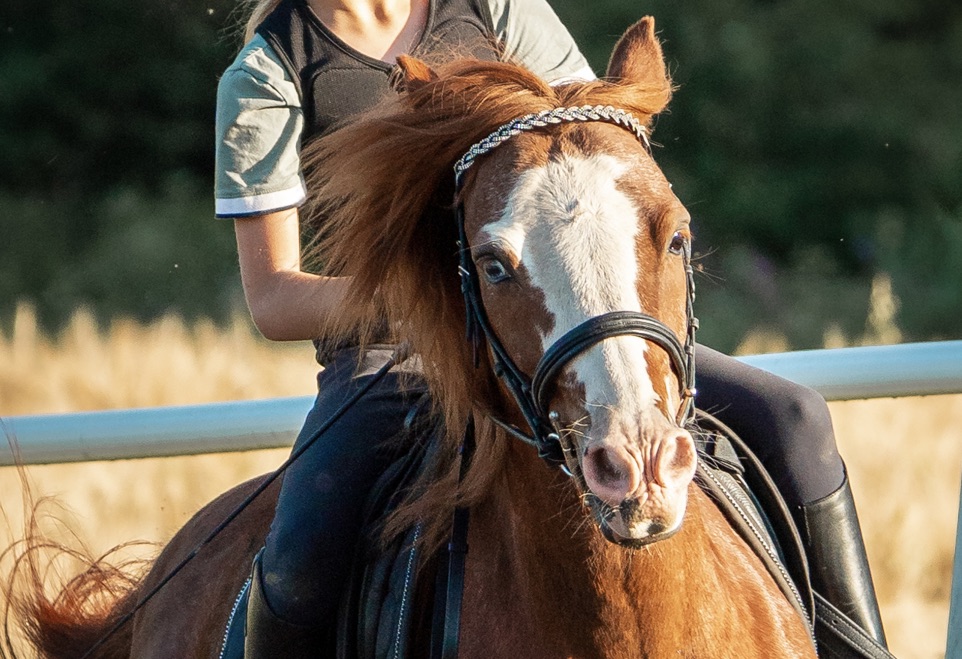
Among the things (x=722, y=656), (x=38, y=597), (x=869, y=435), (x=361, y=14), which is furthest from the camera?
(x=869, y=435)

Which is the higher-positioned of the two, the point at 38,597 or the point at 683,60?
the point at 38,597

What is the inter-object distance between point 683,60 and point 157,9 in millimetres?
7608

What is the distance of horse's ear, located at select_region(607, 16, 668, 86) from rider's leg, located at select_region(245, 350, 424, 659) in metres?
0.80

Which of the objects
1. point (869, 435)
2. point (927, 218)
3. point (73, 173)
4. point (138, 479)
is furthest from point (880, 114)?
point (138, 479)

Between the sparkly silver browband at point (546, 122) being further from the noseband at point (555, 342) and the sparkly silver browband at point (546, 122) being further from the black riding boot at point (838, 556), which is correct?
the black riding boot at point (838, 556)

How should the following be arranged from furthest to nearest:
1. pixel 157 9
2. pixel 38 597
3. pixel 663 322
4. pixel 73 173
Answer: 1. pixel 73 173
2. pixel 157 9
3. pixel 38 597
4. pixel 663 322

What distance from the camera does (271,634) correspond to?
2.77m

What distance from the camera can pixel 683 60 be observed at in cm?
1861

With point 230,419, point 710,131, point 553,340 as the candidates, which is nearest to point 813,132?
point 710,131

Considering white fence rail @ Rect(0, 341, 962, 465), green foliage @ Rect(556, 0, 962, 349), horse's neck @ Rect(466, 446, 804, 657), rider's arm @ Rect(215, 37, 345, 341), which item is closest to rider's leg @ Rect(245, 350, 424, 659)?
rider's arm @ Rect(215, 37, 345, 341)

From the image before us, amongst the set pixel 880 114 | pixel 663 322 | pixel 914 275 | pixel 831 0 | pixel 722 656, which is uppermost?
pixel 663 322

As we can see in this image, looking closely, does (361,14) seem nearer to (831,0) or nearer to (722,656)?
(722,656)

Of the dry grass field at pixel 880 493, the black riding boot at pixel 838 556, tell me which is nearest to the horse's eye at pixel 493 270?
the black riding boot at pixel 838 556

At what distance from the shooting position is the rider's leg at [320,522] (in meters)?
2.70
